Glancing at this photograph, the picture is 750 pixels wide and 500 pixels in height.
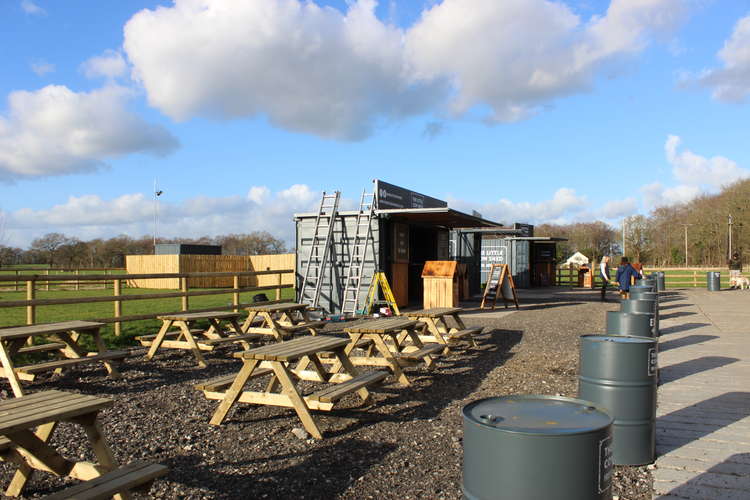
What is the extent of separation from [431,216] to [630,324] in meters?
9.64

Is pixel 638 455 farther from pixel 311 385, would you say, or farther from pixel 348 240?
pixel 348 240

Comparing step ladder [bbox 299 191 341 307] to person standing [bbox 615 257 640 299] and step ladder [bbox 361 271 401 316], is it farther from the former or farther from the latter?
person standing [bbox 615 257 640 299]

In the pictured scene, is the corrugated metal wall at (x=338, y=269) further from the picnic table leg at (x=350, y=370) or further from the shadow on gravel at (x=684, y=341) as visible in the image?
the picnic table leg at (x=350, y=370)

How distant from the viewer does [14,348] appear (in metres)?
6.20

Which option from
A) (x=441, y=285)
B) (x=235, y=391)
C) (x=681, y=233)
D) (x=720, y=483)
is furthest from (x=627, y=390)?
(x=681, y=233)

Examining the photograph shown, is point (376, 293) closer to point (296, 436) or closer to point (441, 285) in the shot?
point (441, 285)

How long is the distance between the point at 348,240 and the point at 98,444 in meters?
11.6

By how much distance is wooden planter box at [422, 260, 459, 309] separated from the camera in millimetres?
14195

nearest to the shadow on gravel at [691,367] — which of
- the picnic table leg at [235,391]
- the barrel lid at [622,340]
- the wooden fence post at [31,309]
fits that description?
the barrel lid at [622,340]

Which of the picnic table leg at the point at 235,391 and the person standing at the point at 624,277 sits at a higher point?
the person standing at the point at 624,277

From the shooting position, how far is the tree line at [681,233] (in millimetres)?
49816

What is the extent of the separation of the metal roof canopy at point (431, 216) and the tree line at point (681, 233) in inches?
1486

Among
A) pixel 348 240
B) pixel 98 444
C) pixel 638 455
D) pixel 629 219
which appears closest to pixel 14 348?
pixel 98 444

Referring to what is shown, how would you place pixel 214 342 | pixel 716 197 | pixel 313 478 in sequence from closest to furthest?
pixel 313 478 → pixel 214 342 → pixel 716 197
